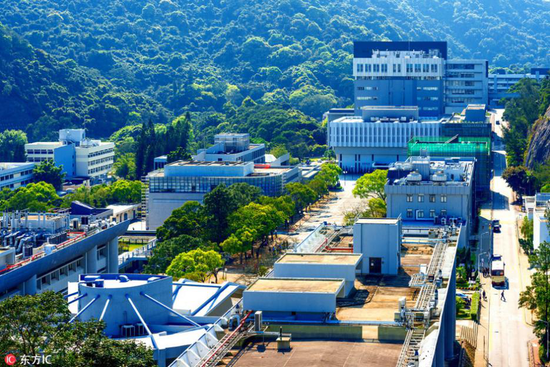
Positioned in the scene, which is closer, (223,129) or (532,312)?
(532,312)

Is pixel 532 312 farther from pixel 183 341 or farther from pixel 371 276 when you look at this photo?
pixel 183 341

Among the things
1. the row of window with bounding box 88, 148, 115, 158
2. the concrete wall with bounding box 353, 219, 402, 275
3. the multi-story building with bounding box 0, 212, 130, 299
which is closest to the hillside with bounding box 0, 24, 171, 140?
the row of window with bounding box 88, 148, 115, 158

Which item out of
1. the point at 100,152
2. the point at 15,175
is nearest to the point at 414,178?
the point at 15,175

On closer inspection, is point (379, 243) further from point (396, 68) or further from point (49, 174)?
point (396, 68)

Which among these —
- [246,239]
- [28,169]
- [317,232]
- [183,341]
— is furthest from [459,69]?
[183,341]

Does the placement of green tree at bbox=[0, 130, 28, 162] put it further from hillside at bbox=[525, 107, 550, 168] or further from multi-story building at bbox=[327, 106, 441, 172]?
hillside at bbox=[525, 107, 550, 168]

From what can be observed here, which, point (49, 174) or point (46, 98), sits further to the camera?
point (46, 98)
